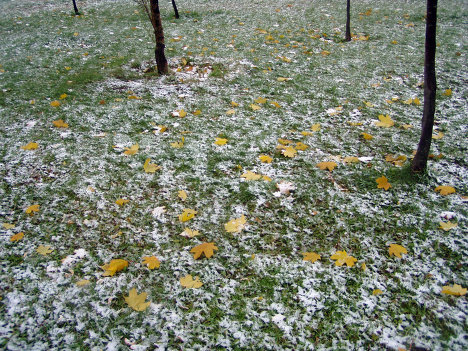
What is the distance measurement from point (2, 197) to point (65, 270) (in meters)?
1.05

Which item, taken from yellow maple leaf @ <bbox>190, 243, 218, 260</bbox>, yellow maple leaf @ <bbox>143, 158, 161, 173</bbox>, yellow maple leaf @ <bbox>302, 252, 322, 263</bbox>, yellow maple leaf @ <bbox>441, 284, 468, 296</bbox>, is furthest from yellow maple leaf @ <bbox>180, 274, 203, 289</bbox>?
yellow maple leaf @ <bbox>441, 284, 468, 296</bbox>

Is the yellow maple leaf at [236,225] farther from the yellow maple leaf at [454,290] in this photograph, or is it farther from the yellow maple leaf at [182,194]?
the yellow maple leaf at [454,290]

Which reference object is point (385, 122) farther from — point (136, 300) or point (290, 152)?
point (136, 300)

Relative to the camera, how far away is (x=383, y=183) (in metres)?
2.38

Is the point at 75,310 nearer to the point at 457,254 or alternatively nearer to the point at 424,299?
the point at 424,299

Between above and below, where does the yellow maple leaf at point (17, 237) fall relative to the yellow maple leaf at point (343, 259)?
above

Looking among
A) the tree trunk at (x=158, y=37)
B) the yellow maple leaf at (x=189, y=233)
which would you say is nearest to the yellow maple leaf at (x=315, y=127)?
the yellow maple leaf at (x=189, y=233)

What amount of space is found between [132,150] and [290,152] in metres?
1.55

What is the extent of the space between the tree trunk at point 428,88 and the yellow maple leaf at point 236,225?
5.17ft

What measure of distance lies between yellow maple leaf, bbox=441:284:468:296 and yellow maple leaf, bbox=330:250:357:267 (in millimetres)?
492

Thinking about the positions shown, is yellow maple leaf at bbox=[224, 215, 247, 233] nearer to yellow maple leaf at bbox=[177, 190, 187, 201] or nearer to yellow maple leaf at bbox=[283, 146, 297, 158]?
yellow maple leaf at bbox=[177, 190, 187, 201]

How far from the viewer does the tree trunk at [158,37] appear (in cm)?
393

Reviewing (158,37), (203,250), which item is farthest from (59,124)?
(203,250)

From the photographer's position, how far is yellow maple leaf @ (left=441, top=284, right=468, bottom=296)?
161cm
